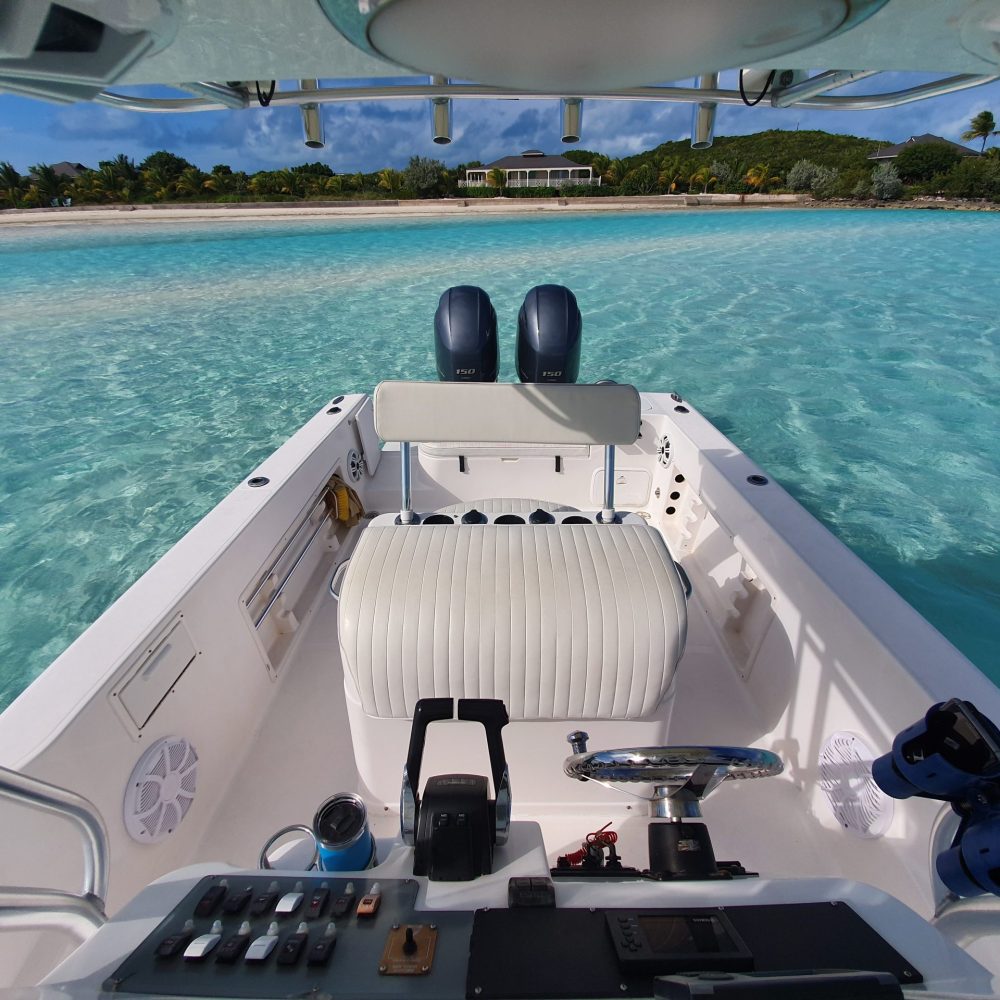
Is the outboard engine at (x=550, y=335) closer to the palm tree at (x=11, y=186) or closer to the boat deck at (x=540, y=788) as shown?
the boat deck at (x=540, y=788)

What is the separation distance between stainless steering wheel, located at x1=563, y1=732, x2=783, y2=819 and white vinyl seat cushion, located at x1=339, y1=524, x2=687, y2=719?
0.33 meters

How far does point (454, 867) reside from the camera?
739 millimetres

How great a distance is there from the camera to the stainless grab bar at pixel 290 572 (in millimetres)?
1914

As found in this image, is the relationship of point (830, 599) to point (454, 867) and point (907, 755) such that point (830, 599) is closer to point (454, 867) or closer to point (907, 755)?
point (907, 755)

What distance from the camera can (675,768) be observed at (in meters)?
0.81

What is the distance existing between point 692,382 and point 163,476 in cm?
512

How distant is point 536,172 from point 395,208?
34.7ft

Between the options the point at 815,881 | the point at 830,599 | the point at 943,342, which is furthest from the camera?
the point at 943,342

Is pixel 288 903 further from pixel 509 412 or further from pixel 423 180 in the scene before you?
pixel 423 180

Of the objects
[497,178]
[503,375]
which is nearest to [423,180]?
[497,178]

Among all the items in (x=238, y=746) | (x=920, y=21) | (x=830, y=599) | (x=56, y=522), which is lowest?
(x=56, y=522)

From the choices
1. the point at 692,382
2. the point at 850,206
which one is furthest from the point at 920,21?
the point at 850,206

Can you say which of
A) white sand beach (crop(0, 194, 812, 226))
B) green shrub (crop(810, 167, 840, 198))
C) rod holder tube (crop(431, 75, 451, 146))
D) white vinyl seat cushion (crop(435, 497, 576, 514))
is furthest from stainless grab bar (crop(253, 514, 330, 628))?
green shrub (crop(810, 167, 840, 198))

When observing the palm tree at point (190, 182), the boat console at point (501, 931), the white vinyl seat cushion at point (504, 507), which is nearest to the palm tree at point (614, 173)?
the palm tree at point (190, 182)
